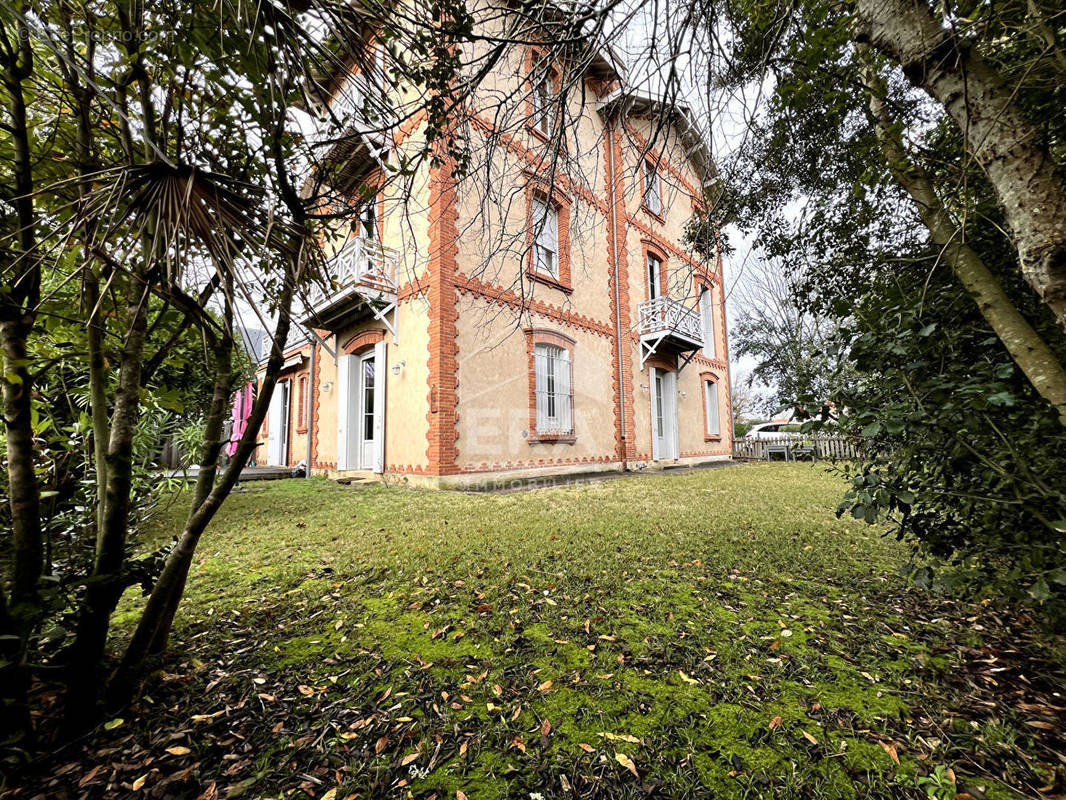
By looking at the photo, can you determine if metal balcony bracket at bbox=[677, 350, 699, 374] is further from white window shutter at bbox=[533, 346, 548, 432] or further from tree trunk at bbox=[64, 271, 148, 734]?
tree trunk at bbox=[64, 271, 148, 734]

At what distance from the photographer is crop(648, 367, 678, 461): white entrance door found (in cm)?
1097

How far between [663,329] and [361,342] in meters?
6.61

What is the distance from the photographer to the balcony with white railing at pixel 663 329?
949 centimetres

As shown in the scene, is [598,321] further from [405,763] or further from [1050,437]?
[405,763]

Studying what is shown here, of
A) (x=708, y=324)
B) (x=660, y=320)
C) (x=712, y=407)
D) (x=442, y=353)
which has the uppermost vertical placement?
(x=708, y=324)

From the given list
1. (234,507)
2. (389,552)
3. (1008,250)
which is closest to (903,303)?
(1008,250)

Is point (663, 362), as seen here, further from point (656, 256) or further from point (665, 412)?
point (656, 256)

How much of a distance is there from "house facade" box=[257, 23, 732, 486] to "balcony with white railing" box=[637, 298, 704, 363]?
48mm

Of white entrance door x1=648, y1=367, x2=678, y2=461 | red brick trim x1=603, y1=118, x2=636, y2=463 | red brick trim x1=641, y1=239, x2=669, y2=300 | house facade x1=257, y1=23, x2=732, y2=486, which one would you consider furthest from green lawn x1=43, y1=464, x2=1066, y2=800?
red brick trim x1=641, y1=239, x2=669, y2=300

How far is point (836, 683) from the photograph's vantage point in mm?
1582

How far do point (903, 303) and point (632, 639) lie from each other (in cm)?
204

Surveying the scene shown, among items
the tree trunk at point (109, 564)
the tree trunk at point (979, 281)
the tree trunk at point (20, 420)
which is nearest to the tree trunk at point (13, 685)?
the tree trunk at point (20, 420)

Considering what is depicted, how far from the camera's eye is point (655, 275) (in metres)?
11.1

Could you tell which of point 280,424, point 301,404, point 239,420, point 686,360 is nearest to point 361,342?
point 239,420
